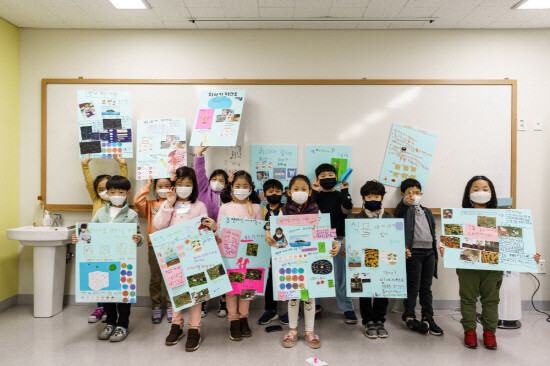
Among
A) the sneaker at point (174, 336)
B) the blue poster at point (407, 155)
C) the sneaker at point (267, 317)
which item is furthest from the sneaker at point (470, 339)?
the sneaker at point (174, 336)

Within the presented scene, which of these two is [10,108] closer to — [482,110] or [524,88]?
[482,110]

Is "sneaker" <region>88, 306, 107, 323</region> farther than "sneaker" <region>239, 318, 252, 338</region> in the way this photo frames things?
Yes

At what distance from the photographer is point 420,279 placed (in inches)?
109

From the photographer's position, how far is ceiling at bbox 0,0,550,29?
2.74 m

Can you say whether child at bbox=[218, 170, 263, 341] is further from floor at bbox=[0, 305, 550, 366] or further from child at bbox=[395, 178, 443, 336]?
child at bbox=[395, 178, 443, 336]

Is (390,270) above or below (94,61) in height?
below

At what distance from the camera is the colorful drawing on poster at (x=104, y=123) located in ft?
9.61

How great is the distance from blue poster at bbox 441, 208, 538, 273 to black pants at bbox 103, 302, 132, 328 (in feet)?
8.20

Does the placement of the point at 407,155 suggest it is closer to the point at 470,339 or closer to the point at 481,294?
the point at 481,294

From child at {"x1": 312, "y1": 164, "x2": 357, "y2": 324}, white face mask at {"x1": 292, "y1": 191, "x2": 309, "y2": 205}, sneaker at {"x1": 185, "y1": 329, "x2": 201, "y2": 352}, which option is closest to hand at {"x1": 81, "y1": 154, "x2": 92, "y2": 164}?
sneaker at {"x1": 185, "y1": 329, "x2": 201, "y2": 352}

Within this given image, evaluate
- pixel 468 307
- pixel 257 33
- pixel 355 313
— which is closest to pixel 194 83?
pixel 257 33

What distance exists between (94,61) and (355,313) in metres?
3.53

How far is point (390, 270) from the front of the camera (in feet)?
7.98

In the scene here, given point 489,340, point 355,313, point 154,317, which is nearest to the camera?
point 489,340
